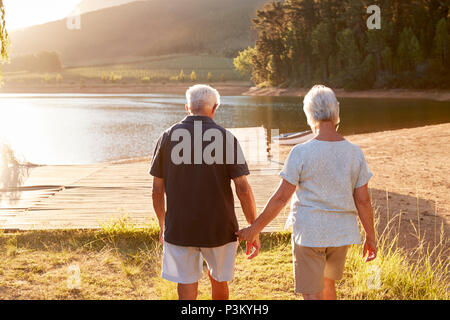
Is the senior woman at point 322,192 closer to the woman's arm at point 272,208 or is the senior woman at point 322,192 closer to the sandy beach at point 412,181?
the woman's arm at point 272,208

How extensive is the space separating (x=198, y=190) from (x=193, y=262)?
0.50 m

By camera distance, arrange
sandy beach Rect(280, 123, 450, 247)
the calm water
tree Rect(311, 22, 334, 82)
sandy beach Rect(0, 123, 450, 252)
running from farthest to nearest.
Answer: tree Rect(311, 22, 334, 82), the calm water, sandy beach Rect(280, 123, 450, 247), sandy beach Rect(0, 123, 450, 252)

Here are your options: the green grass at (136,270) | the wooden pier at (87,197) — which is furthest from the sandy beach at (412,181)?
the wooden pier at (87,197)

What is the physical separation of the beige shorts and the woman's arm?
0.25m

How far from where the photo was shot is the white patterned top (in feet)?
9.42

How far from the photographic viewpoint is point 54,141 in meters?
29.4

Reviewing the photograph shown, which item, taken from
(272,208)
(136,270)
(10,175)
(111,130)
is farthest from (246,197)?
(111,130)

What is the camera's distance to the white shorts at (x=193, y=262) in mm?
3121

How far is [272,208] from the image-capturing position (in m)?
3.05
